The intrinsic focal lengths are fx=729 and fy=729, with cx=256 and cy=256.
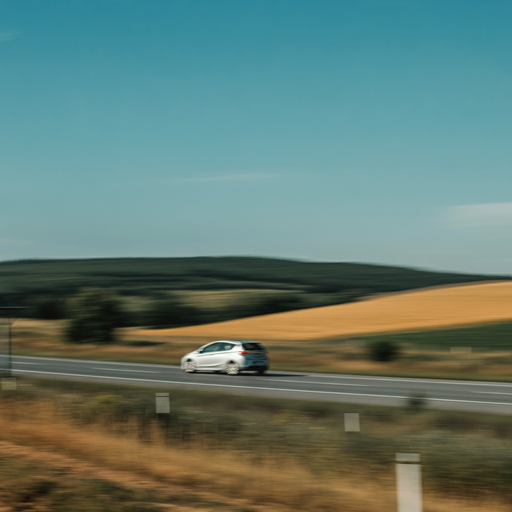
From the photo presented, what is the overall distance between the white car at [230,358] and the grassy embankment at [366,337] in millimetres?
4084

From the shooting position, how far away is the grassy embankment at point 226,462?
25.6 ft

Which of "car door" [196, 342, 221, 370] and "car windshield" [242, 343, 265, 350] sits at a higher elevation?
"car windshield" [242, 343, 265, 350]

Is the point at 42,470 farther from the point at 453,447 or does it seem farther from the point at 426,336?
the point at 426,336

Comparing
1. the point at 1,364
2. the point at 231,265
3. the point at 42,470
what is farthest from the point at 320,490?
the point at 231,265

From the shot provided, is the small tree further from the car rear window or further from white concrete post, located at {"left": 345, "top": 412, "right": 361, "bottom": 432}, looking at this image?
white concrete post, located at {"left": 345, "top": 412, "right": 361, "bottom": 432}

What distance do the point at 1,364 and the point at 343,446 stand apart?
2924 cm

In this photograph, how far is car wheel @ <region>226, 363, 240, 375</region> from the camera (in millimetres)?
28469

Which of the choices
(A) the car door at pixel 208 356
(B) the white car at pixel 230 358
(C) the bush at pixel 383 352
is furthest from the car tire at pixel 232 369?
(C) the bush at pixel 383 352

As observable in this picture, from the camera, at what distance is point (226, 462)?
9.80m

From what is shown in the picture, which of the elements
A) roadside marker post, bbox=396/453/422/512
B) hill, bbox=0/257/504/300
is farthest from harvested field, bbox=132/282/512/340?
roadside marker post, bbox=396/453/422/512

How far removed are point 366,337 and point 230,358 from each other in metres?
16.2

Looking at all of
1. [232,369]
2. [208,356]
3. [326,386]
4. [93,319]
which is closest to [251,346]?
[232,369]

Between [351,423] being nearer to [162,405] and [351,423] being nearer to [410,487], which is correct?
[162,405]

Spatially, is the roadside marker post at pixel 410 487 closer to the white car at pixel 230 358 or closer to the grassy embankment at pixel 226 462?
the grassy embankment at pixel 226 462
